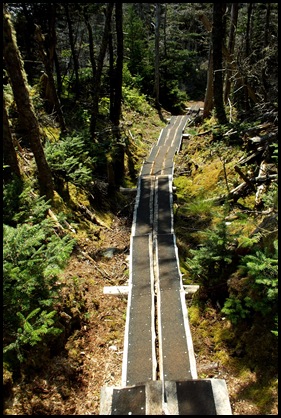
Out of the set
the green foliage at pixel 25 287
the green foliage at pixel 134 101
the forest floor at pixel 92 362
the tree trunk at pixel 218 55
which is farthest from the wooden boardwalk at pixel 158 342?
the green foliage at pixel 134 101

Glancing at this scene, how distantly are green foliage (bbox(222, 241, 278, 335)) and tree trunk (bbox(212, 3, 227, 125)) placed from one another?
509 inches

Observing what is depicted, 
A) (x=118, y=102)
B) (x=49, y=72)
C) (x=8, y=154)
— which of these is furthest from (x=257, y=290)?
(x=118, y=102)

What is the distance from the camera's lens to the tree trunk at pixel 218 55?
16.7 meters

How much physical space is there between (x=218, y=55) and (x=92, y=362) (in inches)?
675

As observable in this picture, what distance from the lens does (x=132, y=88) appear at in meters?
34.7

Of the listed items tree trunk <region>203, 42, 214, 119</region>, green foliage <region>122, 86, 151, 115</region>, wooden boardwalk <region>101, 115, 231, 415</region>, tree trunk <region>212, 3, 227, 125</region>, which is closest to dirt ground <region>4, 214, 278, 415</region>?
wooden boardwalk <region>101, 115, 231, 415</region>

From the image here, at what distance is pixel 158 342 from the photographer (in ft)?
24.0

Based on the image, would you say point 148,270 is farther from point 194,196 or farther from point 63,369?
point 194,196

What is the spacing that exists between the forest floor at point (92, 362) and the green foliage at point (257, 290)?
3.33ft

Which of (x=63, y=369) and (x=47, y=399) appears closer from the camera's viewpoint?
(x=47, y=399)

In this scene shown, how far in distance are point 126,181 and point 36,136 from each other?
8360 mm

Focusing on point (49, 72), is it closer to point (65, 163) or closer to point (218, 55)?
point (65, 163)

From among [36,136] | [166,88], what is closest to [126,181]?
[36,136]

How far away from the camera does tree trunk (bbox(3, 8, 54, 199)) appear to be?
8.19m
